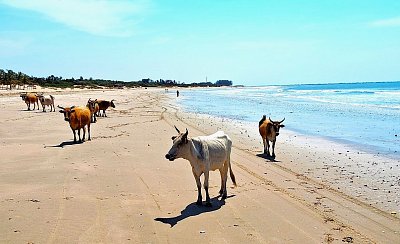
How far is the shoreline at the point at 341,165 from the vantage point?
31.2 ft

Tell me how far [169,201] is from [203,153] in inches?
48.3

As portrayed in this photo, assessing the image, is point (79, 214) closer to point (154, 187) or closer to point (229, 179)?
point (154, 187)

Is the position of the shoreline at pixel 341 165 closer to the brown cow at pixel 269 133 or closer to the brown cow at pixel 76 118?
the brown cow at pixel 269 133

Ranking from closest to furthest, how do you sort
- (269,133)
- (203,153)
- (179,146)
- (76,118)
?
1. (179,146)
2. (203,153)
3. (269,133)
4. (76,118)

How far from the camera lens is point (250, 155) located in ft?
48.0

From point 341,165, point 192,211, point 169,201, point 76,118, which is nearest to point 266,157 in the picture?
point 341,165

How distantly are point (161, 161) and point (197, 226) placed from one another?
5.40m

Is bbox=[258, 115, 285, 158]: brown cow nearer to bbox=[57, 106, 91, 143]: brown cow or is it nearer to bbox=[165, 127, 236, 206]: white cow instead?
bbox=[165, 127, 236, 206]: white cow

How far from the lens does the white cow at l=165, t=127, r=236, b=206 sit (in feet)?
26.2

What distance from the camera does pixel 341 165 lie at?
1267 cm

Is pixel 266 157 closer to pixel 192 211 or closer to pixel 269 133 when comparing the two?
pixel 269 133

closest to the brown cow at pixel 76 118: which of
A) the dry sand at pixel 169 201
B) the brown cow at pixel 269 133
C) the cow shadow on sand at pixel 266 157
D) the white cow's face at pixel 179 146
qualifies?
the dry sand at pixel 169 201

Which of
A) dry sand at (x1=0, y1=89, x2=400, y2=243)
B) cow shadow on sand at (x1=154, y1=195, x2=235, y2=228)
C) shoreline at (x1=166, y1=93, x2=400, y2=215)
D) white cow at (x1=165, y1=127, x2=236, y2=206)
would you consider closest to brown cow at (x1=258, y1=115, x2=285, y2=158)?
shoreline at (x1=166, y1=93, x2=400, y2=215)

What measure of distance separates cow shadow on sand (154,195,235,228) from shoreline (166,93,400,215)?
316cm
